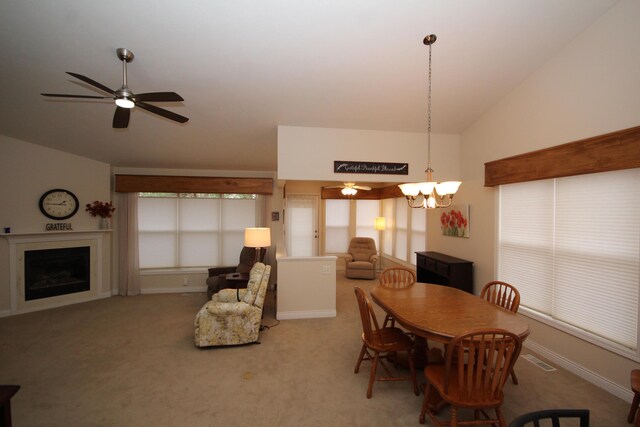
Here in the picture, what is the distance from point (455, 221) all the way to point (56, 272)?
6.66 m

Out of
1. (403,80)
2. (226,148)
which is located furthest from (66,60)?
(403,80)

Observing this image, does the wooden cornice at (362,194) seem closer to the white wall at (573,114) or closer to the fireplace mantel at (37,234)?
the white wall at (573,114)

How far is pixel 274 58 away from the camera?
2842 millimetres

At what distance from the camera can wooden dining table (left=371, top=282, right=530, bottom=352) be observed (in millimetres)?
2109

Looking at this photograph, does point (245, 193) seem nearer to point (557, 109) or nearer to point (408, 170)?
point (408, 170)

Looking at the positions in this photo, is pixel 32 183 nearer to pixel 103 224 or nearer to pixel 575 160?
pixel 103 224

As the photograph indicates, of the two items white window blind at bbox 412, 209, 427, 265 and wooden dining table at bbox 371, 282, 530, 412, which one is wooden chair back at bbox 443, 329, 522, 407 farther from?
white window blind at bbox 412, 209, 427, 265

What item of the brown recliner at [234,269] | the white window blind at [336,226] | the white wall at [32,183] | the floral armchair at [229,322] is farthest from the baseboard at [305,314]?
the white wall at [32,183]

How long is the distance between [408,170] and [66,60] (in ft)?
13.7

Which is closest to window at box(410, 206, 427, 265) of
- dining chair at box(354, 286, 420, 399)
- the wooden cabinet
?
the wooden cabinet

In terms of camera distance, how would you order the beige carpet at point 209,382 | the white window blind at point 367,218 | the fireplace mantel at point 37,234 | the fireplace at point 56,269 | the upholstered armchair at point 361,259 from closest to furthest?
the beige carpet at point 209,382 < the fireplace mantel at point 37,234 < the fireplace at point 56,269 < the upholstered armchair at point 361,259 < the white window blind at point 367,218

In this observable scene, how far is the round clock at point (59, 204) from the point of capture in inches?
181

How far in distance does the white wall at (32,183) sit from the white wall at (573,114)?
651 cm

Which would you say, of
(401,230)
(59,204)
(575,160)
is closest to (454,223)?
(575,160)
